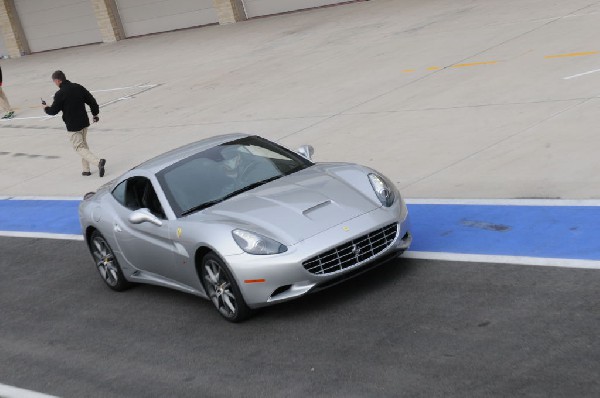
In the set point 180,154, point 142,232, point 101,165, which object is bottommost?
point 101,165

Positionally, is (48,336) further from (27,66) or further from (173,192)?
(27,66)

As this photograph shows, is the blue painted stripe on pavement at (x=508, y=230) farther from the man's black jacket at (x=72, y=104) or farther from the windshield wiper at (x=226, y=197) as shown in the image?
the man's black jacket at (x=72, y=104)

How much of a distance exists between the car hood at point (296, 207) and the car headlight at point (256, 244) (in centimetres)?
5

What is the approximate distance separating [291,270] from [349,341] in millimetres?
866

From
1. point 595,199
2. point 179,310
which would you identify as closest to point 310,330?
point 179,310

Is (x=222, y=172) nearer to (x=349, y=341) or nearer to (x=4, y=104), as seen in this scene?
(x=349, y=341)

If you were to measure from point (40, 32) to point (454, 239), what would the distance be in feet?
115

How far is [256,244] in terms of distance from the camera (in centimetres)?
833

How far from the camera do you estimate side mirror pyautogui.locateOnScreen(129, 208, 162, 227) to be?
30.6 ft

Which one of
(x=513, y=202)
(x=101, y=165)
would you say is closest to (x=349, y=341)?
(x=513, y=202)

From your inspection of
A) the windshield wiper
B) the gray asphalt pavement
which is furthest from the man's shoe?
the windshield wiper

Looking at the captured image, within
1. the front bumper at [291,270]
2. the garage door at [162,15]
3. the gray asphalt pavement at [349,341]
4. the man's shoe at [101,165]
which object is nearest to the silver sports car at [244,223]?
the front bumper at [291,270]

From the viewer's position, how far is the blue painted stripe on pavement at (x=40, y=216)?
14.4 m

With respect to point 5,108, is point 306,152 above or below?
above
